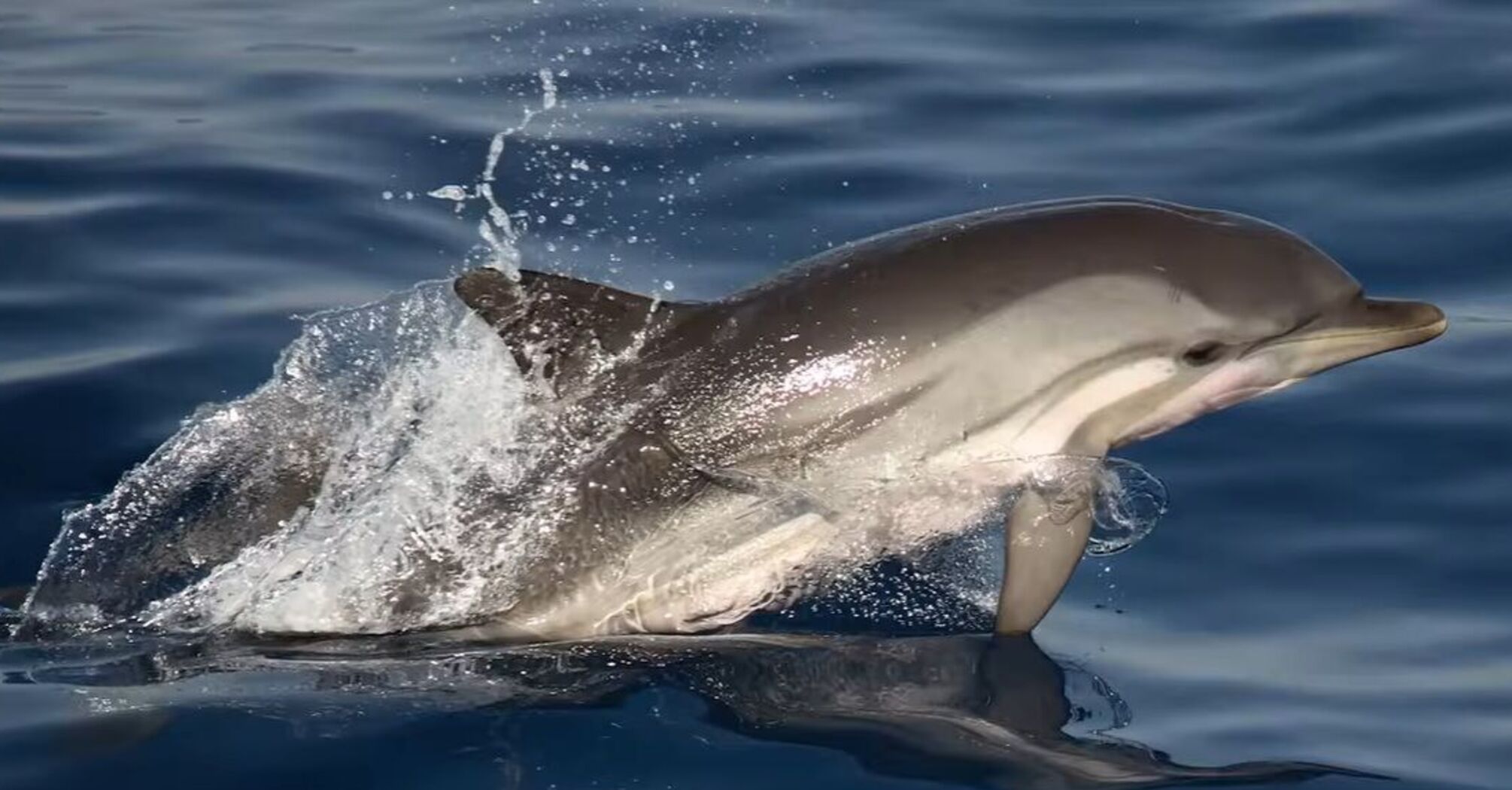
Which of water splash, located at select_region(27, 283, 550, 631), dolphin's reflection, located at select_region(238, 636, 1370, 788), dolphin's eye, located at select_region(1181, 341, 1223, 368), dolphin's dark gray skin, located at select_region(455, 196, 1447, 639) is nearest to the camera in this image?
dolphin's reflection, located at select_region(238, 636, 1370, 788)

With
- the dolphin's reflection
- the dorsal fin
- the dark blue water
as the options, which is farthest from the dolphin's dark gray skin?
the dark blue water

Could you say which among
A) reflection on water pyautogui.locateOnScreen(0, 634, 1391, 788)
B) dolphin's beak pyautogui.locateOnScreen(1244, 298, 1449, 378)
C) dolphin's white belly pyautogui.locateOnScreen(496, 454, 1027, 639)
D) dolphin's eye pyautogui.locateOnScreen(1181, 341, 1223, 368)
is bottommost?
reflection on water pyautogui.locateOnScreen(0, 634, 1391, 788)

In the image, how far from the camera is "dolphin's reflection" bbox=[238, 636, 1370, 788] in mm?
5391

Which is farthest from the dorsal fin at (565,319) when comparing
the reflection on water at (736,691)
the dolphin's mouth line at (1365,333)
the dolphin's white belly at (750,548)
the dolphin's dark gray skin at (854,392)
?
the dolphin's mouth line at (1365,333)

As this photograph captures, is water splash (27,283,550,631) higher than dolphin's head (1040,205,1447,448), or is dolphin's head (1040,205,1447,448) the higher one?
dolphin's head (1040,205,1447,448)

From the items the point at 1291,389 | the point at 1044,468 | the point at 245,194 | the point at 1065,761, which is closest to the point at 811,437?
the point at 1044,468

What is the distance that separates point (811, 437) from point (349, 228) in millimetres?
4111

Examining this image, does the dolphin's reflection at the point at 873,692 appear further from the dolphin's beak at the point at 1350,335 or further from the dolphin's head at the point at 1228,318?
the dolphin's beak at the point at 1350,335

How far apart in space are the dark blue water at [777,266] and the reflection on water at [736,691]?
0.02m

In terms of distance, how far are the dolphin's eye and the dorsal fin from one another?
4.27 ft

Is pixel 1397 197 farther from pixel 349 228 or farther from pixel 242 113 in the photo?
pixel 242 113

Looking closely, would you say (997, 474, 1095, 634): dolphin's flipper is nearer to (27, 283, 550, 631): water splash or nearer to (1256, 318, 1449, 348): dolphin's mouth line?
(1256, 318, 1449, 348): dolphin's mouth line

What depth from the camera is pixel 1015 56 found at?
38.5ft

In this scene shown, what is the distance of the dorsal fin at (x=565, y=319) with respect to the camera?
6.04 m
